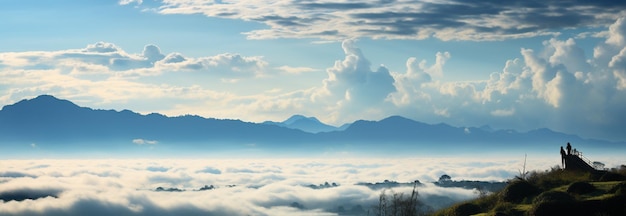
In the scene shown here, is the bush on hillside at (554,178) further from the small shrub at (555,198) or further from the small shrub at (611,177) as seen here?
the small shrub at (555,198)

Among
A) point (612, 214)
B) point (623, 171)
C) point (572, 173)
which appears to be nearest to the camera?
point (612, 214)

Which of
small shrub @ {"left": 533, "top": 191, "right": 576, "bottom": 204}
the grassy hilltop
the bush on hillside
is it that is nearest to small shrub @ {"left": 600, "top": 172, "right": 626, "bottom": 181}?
the grassy hilltop

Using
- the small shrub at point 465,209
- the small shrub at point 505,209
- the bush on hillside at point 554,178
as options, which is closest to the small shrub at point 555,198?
the small shrub at point 505,209

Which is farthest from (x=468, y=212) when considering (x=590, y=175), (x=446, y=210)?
(x=590, y=175)

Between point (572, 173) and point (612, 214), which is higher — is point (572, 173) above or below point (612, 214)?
above

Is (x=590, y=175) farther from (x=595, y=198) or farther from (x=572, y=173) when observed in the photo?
(x=595, y=198)

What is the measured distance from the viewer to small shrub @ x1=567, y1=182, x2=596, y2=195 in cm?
5300

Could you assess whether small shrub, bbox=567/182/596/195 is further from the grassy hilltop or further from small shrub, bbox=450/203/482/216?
small shrub, bbox=450/203/482/216

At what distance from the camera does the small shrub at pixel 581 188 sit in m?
53.0

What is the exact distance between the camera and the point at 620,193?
4884 cm

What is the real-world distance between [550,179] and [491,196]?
6785 mm

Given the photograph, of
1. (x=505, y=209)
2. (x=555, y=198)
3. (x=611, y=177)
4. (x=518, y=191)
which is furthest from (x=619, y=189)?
(x=611, y=177)

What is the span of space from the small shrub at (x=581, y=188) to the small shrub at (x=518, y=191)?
3.87 meters

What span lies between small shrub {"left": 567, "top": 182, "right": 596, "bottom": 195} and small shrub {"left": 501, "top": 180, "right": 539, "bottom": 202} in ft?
12.7
